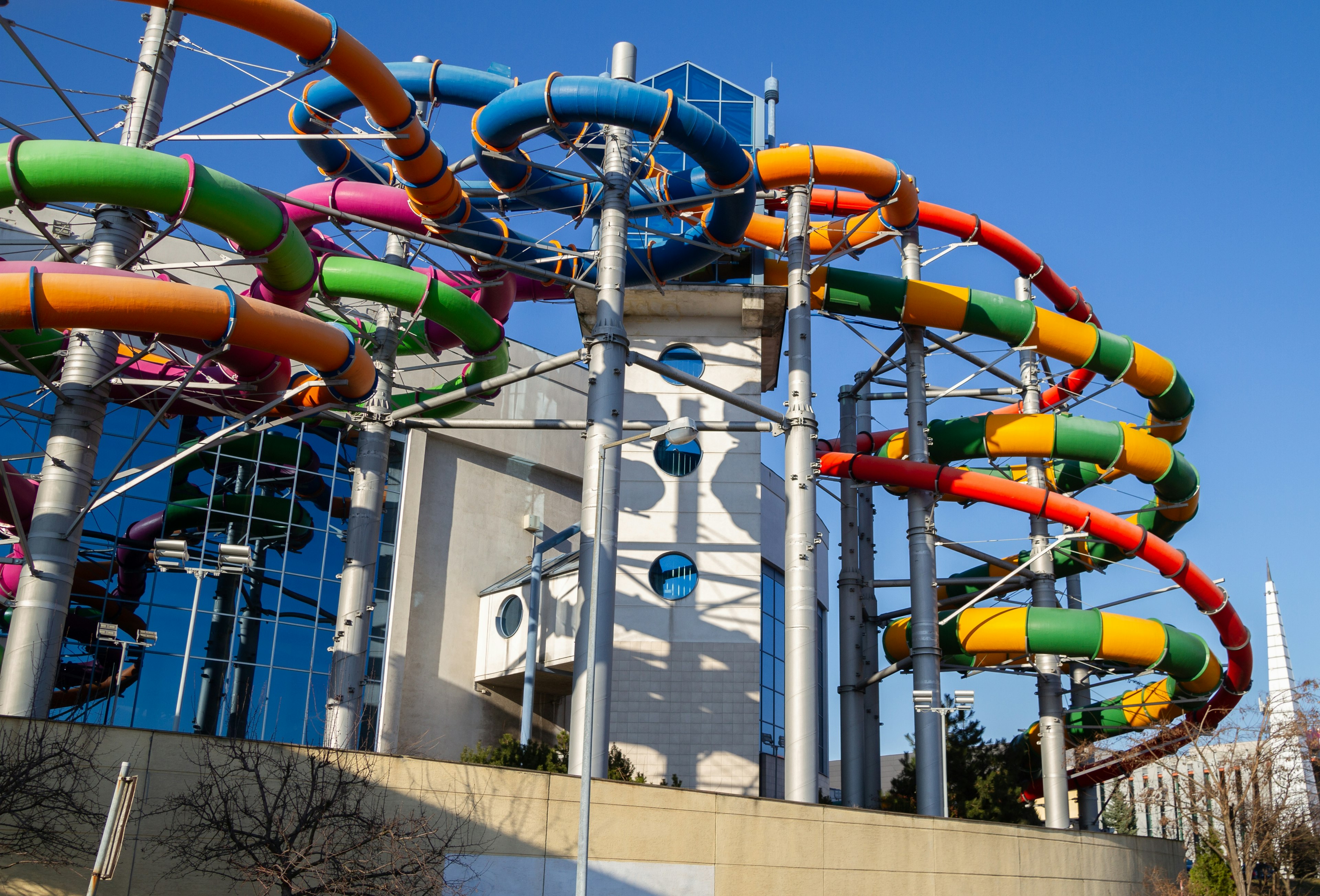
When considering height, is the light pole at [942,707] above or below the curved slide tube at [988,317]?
below

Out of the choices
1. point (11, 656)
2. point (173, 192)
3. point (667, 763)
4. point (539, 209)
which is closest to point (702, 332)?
point (539, 209)

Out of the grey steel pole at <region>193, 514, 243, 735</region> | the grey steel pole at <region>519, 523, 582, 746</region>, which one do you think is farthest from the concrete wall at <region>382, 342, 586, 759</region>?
the grey steel pole at <region>193, 514, 243, 735</region>

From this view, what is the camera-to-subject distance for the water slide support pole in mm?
31016

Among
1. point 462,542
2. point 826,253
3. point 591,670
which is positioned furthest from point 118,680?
point 826,253

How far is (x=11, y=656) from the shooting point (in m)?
17.7

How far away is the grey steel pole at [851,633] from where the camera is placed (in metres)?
30.7

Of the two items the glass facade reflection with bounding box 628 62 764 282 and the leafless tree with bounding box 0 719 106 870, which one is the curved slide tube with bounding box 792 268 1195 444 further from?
the leafless tree with bounding box 0 719 106 870

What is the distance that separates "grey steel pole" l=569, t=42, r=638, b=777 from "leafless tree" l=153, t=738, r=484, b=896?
220 inches

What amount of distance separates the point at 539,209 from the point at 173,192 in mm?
12234

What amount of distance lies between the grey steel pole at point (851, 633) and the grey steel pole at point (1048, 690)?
4660mm

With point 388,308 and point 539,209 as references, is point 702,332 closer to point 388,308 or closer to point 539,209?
point 539,209

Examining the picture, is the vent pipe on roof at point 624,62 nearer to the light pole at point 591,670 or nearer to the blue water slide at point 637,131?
the blue water slide at point 637,131

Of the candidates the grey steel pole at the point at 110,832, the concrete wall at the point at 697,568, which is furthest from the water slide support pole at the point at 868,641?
the grey steel pole at the point at 110,832

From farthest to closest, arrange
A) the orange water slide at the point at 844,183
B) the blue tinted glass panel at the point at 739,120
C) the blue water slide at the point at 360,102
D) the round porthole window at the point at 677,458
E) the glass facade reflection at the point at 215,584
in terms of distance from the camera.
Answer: the blue tinted glass panel at the point at 739,120, the round porthole window at the point at 677,458, the glass facade reflection at the point at 215,584, the orange water slide at the point at 844,183, the blue water slide at the point at 360,102
